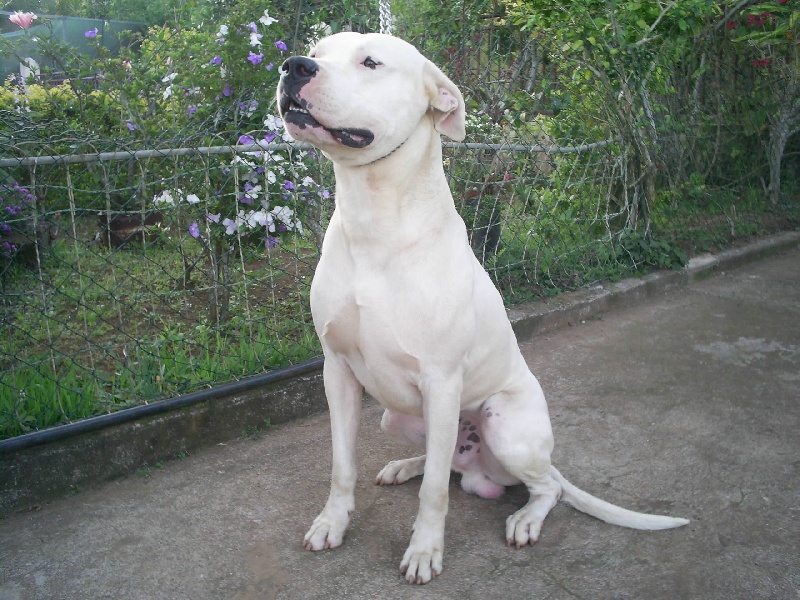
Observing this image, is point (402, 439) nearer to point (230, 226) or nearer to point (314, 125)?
point (314, 125)

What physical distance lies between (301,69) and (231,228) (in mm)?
1859

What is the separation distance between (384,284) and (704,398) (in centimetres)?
230

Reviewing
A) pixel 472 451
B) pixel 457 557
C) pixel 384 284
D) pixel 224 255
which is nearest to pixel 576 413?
pixel 472 451

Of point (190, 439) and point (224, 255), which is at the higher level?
point (224, 255)

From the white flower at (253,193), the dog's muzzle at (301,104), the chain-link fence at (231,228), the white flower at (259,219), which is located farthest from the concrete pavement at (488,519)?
the dog's muzzle at (301,104)

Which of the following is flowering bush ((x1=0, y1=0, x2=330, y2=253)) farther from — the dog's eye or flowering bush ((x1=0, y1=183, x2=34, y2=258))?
the dog's eye

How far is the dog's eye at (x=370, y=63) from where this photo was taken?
2.12m

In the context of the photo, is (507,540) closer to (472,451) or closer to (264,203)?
(472,451)

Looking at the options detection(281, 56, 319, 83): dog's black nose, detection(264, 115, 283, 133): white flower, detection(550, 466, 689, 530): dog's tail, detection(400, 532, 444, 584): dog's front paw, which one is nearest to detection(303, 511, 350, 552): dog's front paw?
detection(400, 532, 444, 584): dog's front paw

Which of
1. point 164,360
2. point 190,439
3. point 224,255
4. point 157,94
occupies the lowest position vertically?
point 190,439

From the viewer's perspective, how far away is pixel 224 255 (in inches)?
156

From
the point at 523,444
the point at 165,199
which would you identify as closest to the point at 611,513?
the point at 523,444

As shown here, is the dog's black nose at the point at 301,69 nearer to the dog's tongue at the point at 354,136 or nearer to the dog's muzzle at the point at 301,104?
the dog's muzzle at the point at 301,104

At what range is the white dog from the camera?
211cm
